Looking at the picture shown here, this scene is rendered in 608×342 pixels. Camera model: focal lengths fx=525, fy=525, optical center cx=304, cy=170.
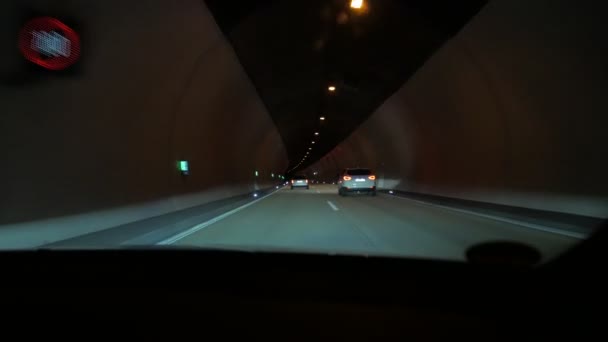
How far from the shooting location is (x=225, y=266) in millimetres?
4246

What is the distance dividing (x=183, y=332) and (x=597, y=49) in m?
10.8

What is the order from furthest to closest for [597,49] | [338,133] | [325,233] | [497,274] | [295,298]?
1. [338,133]
2. [325,233]
3. [597,49]
4. [497,274]
5. [295,298]

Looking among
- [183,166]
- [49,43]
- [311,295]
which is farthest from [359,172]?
[311,295]

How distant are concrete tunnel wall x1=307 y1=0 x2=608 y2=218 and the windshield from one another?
5cm

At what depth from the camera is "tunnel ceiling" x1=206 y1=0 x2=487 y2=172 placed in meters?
13.7

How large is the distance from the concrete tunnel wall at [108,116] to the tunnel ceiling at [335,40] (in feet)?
3.34

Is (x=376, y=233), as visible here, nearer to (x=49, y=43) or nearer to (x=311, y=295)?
(x=49, y=43)

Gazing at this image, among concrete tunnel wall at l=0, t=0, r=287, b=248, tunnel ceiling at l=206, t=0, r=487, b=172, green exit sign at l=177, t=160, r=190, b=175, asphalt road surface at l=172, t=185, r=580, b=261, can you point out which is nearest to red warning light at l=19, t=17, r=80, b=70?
concrete tunnel wall at l=0, t=0, r=287, b=248

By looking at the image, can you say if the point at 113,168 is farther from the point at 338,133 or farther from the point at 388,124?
the point at 338,133

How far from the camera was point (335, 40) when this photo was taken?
1723 centimetres

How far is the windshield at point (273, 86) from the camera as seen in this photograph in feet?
29.1

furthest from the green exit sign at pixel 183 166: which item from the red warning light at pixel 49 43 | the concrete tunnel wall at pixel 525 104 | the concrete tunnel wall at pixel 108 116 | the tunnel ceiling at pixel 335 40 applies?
the concrete tunnel wall at pixel 525 104

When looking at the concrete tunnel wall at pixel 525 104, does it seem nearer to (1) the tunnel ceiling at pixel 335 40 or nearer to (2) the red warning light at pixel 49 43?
(1) the tunnel ceiling at pixel 335 40

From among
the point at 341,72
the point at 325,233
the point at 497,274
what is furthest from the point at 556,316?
the point at 341,72
